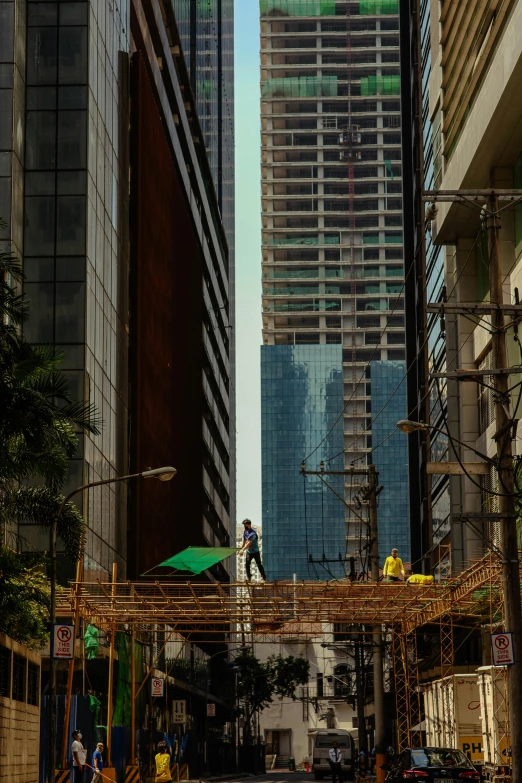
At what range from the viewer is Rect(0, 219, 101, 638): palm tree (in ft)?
75.5

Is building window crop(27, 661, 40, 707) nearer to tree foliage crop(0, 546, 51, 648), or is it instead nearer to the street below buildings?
tree foliage crop(0, 546, 51, 648)

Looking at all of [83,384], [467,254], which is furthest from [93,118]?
[467,254]

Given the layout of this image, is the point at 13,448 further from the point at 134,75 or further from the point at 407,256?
the point at 407,256

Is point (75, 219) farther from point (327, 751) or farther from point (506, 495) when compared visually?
point (327, 751)

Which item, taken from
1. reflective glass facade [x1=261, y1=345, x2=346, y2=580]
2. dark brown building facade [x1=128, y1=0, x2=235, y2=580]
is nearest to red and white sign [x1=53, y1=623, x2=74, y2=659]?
dark brown building facade [x1=128, y1=0, x2=235, y2=580]

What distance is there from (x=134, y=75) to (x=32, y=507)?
36815mm

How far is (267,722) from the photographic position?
14275 cm

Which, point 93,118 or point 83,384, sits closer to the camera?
point 83,384

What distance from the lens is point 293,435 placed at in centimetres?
18962

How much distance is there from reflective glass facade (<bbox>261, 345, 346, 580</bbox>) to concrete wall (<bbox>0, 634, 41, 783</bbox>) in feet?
515

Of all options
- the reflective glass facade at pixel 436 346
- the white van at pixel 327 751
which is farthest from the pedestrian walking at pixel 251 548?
the white van at pixel 327 751

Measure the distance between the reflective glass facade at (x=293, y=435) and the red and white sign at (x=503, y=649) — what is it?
541 ft

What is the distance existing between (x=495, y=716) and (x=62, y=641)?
1179cm

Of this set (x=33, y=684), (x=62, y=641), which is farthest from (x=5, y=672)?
(x=33, y=684)
